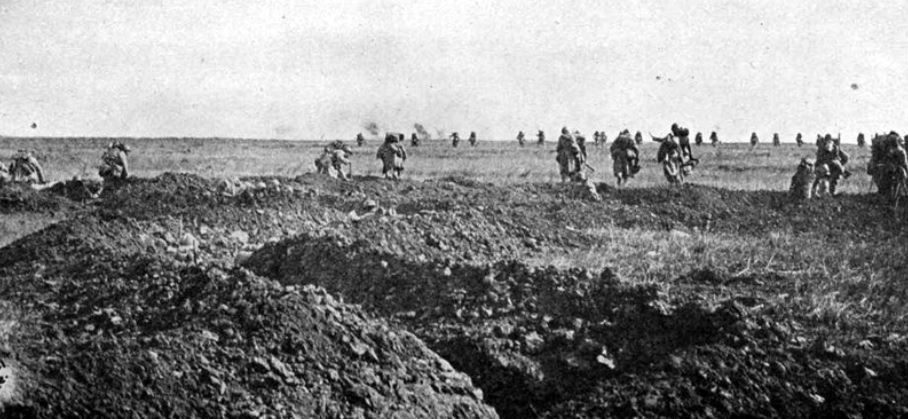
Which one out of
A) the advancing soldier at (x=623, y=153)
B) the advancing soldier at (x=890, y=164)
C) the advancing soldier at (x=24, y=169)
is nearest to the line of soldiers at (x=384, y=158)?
the advancing soldier at (x=623, y=153)

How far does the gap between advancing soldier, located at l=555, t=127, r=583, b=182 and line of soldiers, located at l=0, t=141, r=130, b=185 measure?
1035 cm

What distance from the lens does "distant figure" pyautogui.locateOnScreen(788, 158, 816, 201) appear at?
54.4 ft

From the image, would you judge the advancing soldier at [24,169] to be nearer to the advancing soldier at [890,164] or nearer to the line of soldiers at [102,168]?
the line of soldiers at [102,168]

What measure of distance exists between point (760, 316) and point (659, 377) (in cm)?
138

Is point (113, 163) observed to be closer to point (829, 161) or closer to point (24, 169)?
point (24, 169)

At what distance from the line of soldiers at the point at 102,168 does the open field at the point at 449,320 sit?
21.9 ft

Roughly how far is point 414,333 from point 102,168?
1506 centimetres

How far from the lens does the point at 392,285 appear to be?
8.75m

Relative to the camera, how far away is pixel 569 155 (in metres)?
20.9

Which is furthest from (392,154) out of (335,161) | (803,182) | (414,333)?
(414,333)

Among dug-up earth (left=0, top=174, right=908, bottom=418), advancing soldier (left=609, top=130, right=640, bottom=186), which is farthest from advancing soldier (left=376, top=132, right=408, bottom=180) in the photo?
dug-up earth (left=0, top=174, right=908, bottom=418)

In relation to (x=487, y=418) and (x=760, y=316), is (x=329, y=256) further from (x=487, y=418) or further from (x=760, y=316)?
(x=760, y=316)

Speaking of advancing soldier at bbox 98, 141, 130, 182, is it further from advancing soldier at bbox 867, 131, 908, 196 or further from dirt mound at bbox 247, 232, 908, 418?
advancing soldier at bbox 867, 131, 908, 196

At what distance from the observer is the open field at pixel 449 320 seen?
5.50m
